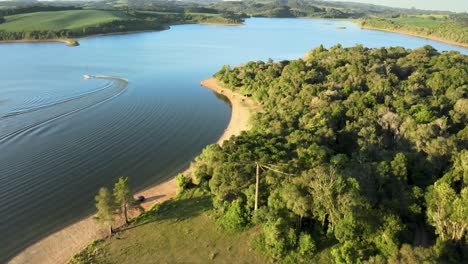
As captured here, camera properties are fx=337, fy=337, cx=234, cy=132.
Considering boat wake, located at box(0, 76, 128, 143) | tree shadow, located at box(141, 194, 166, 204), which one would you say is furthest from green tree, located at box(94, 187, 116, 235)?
boat wake, located at box(0, 76, 128, 143)

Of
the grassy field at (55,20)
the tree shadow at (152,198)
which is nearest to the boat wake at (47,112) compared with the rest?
the tree shadow at (152,198)

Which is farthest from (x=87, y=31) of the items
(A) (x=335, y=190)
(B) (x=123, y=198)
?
(A) (x=335, y=190)

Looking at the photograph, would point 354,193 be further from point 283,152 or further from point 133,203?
point 133,203

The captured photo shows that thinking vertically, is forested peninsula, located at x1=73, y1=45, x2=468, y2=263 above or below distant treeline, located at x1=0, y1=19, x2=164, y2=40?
below

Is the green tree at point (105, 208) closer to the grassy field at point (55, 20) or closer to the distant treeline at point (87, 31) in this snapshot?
the distant treeline at point (87, 31)

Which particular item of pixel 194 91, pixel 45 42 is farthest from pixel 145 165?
pixel 45 42

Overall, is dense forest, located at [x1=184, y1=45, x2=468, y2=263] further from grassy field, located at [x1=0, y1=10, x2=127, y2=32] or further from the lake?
grassy field, located at [x1=0, y1=10, x2=127, y2=32]

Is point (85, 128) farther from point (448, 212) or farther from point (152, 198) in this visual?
point (448, 212)
